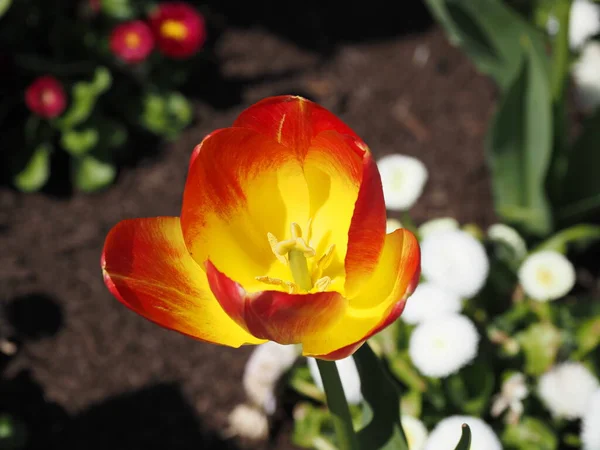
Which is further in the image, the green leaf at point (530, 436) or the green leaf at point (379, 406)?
the green leaf at point (530, 436)

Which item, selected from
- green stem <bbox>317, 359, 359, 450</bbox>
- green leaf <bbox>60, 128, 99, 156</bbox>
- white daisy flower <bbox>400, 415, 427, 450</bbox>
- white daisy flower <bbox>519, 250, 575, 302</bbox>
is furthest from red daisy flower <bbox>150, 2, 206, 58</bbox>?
green stem <bbox>317, 359, 359, 450</bbox>

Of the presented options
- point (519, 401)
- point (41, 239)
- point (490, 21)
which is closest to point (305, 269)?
point (519, 401)

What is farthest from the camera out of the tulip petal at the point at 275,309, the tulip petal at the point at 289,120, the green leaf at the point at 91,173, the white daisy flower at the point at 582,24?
the green leaf at the point at 91,173

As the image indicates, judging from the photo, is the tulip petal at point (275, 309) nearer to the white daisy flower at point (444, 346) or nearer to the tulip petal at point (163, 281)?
the tulip petal at point (163, 281)

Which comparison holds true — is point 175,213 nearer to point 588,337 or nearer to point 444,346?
point 444,346

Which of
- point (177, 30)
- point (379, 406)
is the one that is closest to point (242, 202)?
point (379, 406)

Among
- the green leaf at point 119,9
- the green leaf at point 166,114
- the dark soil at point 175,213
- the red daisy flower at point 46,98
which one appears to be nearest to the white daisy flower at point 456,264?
the dark soil at point 175,213
